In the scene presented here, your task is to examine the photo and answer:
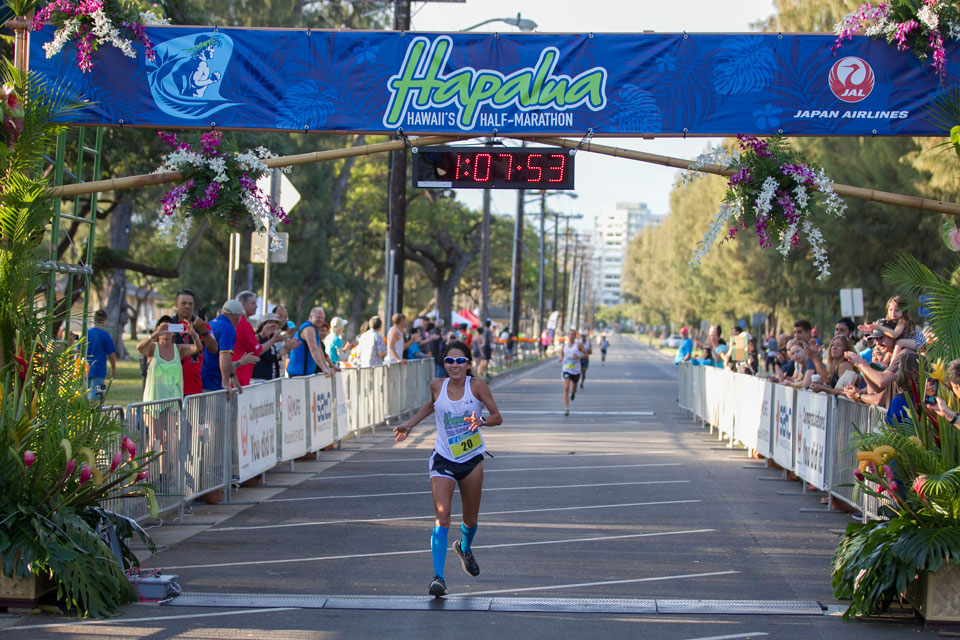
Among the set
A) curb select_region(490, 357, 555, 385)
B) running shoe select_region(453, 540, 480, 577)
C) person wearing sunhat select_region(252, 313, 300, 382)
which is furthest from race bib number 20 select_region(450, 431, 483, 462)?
curb select_region(490, 357, 555, 385)

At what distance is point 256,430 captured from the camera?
12602 millimetres

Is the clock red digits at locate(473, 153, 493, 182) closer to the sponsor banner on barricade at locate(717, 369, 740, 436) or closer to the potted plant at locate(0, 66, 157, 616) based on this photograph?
the potted plant at locate(0, 66, 157, 616)

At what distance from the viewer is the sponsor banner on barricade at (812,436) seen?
39.5 feet

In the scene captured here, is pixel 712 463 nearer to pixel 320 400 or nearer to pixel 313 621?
pixel 320 400

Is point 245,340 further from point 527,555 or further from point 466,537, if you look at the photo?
point 466,537

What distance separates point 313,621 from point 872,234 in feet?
99.2

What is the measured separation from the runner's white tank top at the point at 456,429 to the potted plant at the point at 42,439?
2.10 meters

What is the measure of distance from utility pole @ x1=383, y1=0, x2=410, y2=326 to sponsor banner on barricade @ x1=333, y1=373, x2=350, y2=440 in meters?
6.74

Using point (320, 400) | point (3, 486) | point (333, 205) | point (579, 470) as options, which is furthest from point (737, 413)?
point (333, 205)

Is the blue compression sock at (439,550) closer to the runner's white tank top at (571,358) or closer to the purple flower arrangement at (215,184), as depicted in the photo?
the purple flower arrangement at (215,184)

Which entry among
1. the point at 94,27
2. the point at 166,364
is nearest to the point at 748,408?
the point at 166,364

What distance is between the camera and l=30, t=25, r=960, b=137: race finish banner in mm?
11867

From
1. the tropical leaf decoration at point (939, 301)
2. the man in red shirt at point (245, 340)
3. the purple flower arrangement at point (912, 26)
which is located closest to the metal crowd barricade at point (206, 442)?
the man in red shirt at point (245, 340)

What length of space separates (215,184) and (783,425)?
8056 millimetres
